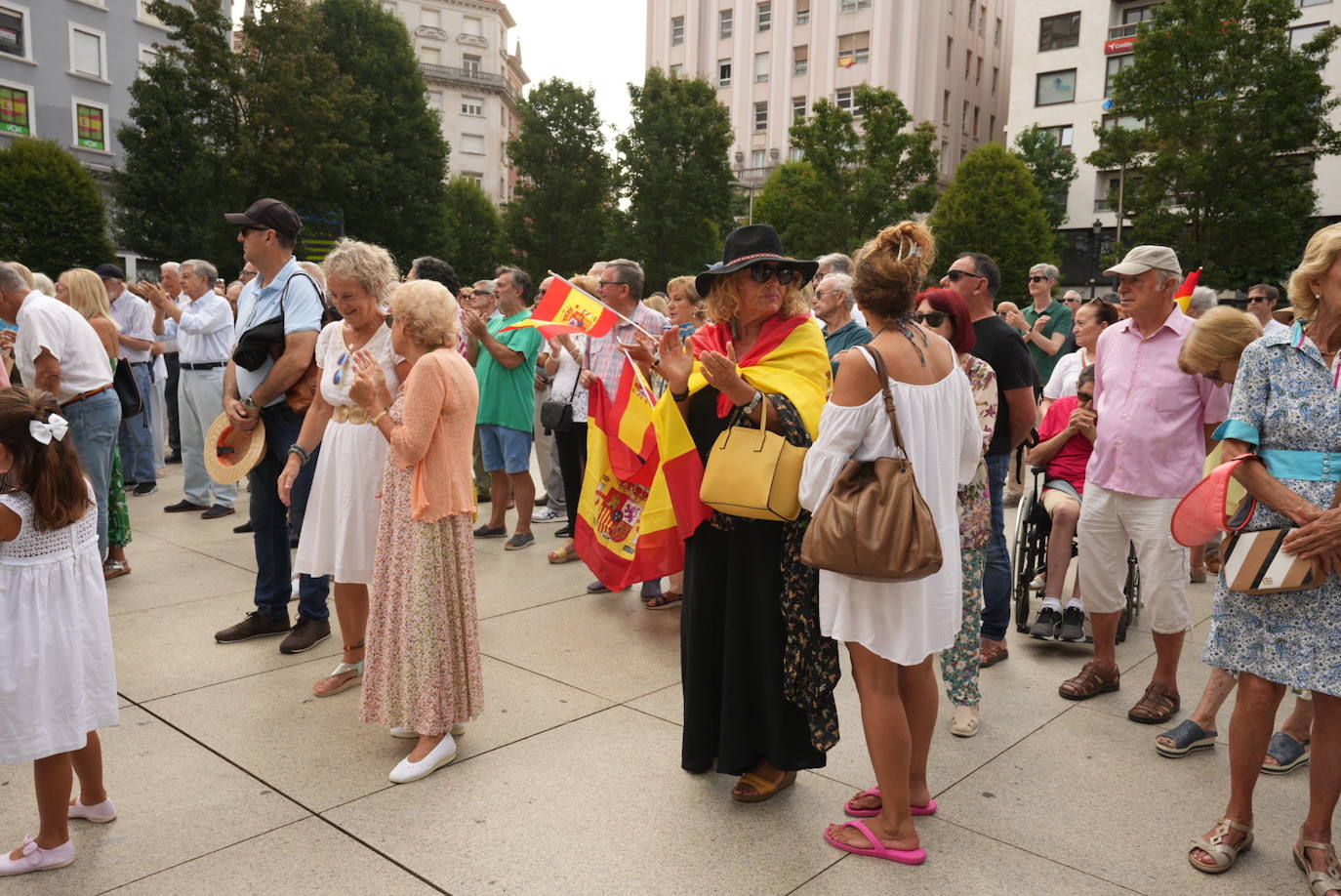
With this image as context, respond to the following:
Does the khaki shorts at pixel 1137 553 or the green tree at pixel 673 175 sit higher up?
the green tree at pixel 673 175

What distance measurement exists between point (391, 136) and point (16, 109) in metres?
12.9

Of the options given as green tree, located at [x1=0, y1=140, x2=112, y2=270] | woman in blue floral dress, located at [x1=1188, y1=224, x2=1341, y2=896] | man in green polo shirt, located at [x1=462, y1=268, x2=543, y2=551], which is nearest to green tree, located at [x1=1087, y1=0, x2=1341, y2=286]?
man in green polo shirt, located at [x1=462, y1=268, x2=543, y2=551]

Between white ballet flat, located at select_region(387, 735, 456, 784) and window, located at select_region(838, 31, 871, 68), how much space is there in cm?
5555

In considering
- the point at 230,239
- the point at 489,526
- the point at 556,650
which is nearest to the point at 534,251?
the point at 230,239

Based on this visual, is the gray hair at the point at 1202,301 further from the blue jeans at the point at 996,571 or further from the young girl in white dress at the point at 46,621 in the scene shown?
the young girl in white dress at the point at 46,621

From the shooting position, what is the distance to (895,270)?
306cm

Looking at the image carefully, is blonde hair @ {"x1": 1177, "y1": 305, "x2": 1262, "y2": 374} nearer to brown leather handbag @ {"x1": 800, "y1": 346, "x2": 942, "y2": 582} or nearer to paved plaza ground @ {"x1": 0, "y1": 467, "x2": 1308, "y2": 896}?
paved plaza ground @ {"x1": 0, "y1": 467, "x2": 1308, "y2": 896}

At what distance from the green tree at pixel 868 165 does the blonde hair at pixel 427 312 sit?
1232 inches

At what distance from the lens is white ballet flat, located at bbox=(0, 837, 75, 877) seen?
3008 mm

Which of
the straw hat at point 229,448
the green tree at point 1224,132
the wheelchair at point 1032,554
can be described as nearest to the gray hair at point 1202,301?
the wheelchair at point 1032,554

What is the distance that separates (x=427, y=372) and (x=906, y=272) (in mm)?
1826

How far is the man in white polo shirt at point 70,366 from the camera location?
547 centimetres

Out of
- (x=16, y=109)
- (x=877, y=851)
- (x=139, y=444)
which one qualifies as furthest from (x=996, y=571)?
(x=16, y=109)

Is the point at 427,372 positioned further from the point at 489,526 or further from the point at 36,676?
the point at 489,526
